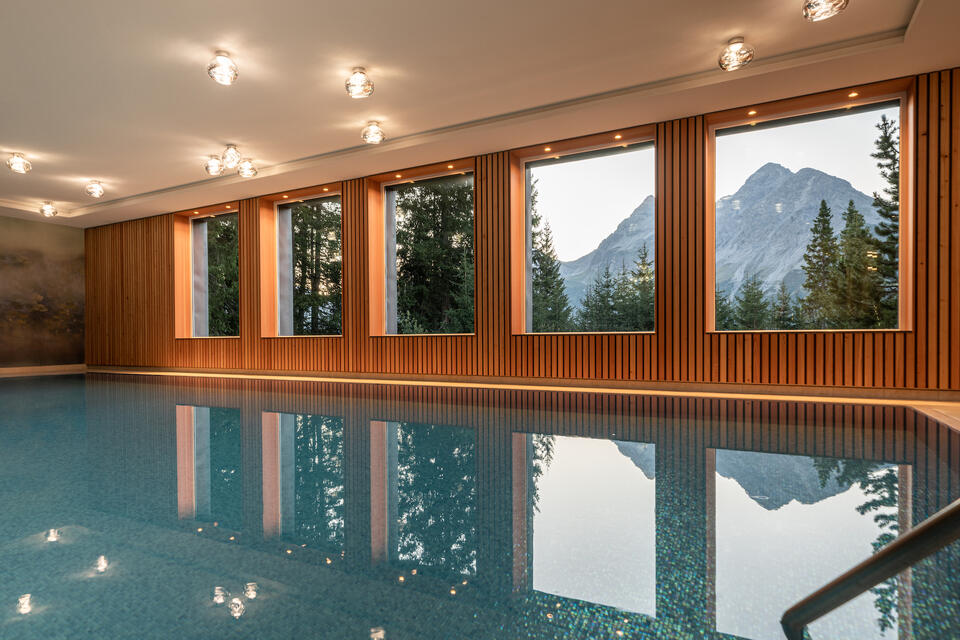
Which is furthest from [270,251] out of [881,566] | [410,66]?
[881,566]

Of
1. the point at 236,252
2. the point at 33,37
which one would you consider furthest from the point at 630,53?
the point at 236,252

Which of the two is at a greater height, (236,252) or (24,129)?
(24,129)

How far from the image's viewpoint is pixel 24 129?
6.62 metres

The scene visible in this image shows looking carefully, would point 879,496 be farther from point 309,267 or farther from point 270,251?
point 270,251

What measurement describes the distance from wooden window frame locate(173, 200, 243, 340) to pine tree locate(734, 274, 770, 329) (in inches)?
392

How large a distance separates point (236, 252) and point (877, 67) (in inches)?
413

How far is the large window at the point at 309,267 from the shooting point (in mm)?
9148

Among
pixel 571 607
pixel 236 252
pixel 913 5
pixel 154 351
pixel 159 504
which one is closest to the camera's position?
pixel 571 607

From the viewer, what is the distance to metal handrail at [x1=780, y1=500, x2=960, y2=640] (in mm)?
824

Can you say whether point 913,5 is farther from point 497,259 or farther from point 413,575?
point 413,575

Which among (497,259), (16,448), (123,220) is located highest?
(123,220)

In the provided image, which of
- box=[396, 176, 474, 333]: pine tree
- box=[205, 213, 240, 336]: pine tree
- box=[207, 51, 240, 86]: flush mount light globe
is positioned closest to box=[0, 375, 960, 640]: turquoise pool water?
box=[207, 51, 240, 86]: flush mount light globe

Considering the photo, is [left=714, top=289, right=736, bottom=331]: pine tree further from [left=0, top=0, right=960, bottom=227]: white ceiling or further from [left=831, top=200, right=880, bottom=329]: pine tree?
[left=0, top=0, right=960, bottom=227]: white ceiling

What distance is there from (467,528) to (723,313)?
5.59 meters
